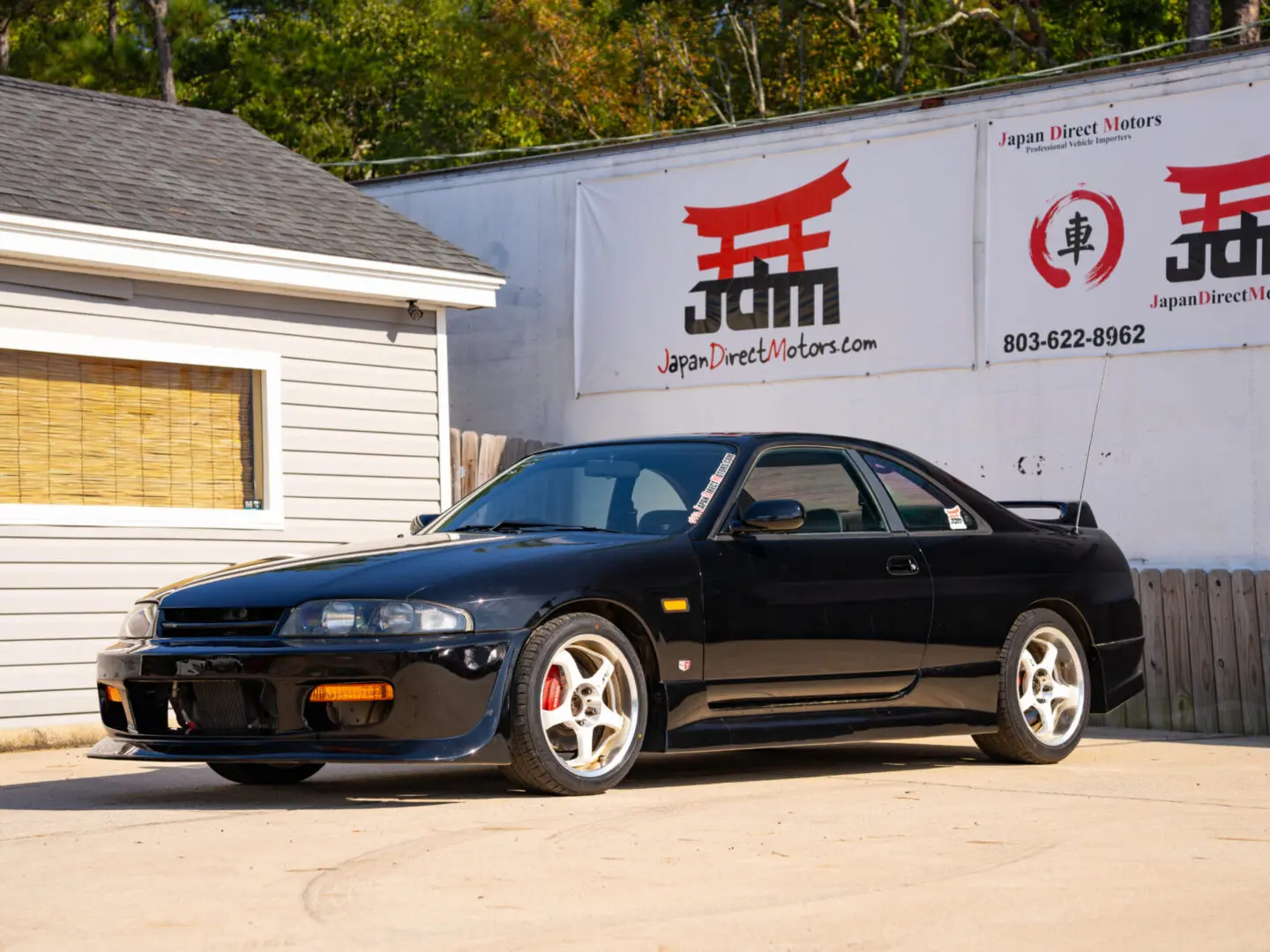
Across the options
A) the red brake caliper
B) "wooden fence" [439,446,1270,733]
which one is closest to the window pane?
the red brake caliper

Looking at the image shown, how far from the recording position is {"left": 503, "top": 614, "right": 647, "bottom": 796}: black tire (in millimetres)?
6895

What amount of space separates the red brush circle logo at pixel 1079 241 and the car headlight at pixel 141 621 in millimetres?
7505

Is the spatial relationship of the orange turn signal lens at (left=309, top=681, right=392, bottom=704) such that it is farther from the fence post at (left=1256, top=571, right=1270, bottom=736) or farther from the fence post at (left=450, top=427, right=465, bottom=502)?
the fence post at (left=450, top=427, right=465, bottom=502)

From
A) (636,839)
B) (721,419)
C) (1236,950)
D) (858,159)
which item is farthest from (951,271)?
(1236,950)

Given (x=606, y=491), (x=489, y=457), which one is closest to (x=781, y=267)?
(x=489, y=457)

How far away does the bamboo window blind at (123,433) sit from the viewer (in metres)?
11.4

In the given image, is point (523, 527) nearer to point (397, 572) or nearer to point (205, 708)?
point (397, 572)

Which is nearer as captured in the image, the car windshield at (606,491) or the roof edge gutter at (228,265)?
the car windshield at (606,491)

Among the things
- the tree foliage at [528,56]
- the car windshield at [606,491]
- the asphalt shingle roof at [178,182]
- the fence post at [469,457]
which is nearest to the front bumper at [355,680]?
the car windshield at [606,491]

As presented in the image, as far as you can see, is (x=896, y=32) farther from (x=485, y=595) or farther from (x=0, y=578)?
(x=485, y=595)

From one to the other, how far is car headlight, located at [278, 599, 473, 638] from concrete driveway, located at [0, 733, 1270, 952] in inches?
25.0

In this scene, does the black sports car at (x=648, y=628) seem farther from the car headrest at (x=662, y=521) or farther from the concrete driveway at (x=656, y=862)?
the concrete driveway at (x=656, y=862)

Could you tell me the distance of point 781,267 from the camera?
47.7 feet

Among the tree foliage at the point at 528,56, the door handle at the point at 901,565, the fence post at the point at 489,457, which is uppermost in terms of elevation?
the tree foliage at the point at 528,56
